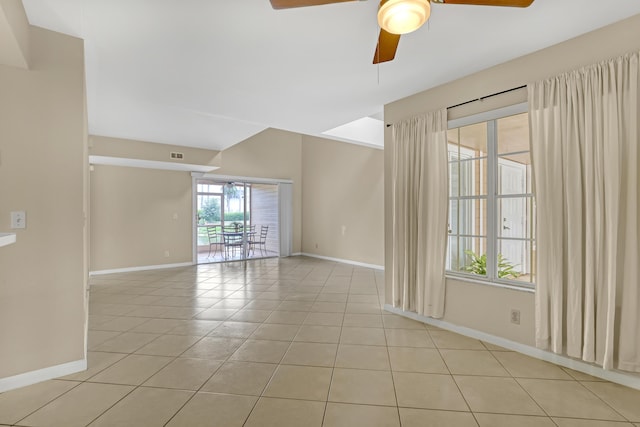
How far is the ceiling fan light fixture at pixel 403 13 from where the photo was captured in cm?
150

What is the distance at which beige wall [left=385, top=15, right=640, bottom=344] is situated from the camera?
7.64 feet

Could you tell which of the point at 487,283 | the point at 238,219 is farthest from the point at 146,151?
the point at 487,283

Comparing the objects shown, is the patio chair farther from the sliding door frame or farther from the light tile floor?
the light tile floor

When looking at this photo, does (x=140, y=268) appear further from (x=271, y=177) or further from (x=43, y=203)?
(x=43, y=203)

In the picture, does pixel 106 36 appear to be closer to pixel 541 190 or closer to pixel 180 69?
pixel 180 69

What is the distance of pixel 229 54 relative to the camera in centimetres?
274

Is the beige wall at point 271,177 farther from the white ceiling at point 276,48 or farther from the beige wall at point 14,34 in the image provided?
the beige wall at point 14,34

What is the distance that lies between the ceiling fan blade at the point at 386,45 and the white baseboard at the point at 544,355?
270cm

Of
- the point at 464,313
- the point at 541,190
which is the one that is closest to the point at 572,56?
the point at 541,190

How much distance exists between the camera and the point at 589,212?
7.59 ft

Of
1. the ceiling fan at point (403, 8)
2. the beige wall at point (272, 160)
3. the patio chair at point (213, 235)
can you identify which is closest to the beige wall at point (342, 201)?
the beige wall at point (272, 160)

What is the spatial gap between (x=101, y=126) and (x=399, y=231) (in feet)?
16.0

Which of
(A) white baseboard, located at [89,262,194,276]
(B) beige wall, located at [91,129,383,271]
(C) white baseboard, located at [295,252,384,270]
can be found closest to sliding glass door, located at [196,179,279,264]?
(B) beige wall, located at [91,129,383,271]

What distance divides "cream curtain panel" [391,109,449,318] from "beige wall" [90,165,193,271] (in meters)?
5.32
